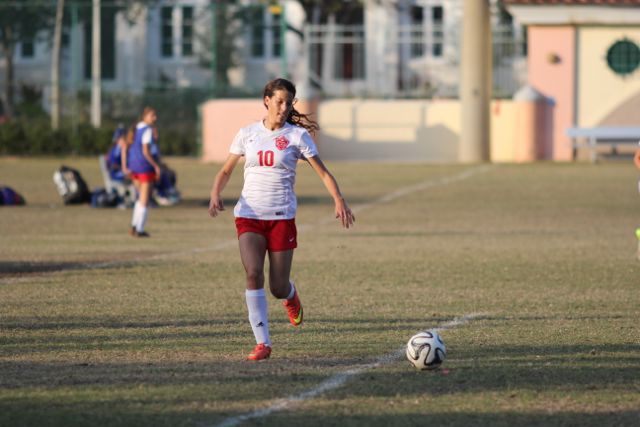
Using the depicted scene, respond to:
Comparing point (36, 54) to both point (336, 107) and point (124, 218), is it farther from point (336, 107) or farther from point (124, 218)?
point (124, 218)

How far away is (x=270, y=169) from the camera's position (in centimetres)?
1002

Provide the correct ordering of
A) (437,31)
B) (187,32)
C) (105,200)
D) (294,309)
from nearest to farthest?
(294,309) → (105,200) → (437,31) → (187,32)

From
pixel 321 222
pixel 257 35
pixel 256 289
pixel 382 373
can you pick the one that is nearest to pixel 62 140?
pixel 257 35

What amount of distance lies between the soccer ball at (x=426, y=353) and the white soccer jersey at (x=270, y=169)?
1.38 m

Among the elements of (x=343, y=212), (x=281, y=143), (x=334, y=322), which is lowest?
(x=334, y=322)

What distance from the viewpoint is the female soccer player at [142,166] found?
19.9 meters

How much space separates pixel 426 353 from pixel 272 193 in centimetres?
164

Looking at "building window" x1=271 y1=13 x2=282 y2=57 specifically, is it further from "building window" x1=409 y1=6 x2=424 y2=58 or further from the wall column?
the wall column

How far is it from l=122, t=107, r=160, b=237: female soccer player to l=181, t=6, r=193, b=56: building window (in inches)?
1273

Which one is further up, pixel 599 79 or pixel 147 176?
pixel 599 79

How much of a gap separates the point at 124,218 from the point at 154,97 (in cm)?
1886

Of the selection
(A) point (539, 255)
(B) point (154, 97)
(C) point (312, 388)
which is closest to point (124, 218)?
(A) point (539, 255)

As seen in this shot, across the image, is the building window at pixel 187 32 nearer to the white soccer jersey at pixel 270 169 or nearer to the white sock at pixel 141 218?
the white sock at pixel 141 218

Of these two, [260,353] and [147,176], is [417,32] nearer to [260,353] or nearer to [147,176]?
[147,176]
